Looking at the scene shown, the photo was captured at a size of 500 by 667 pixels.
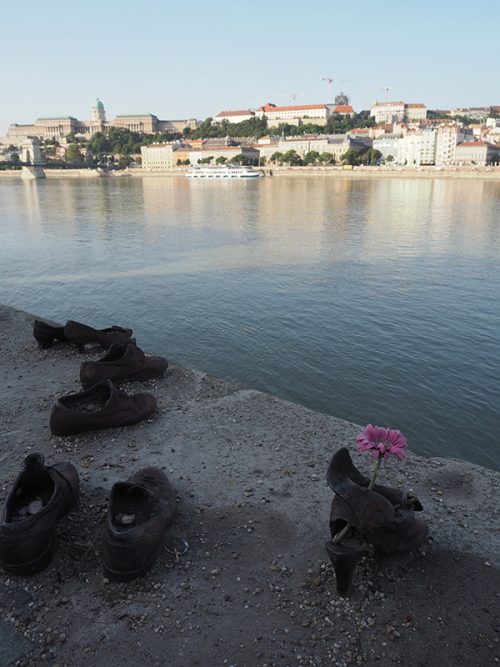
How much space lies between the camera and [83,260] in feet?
81.1

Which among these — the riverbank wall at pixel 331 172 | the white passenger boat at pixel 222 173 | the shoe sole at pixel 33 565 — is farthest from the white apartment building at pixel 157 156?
the shoe sole at pixel 33 565

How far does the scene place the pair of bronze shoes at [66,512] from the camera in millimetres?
4152

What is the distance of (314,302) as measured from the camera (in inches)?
677

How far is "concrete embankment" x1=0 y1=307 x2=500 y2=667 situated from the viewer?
3.69 meters

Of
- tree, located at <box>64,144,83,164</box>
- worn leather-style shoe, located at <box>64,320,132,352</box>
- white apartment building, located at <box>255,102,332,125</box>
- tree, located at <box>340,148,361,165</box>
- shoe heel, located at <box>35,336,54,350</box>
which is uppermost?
white apartment building, located at <box>255,102,332,125</box>

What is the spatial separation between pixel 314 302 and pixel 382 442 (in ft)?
43.7

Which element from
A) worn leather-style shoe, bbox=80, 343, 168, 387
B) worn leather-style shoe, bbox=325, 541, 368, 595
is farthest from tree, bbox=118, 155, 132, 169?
worn leather-style shoe, bbox=325, 541, 368, 595

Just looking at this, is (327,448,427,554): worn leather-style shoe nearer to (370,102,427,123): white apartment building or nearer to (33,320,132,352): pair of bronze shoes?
(33,320,132,352): pair of bronze shoes

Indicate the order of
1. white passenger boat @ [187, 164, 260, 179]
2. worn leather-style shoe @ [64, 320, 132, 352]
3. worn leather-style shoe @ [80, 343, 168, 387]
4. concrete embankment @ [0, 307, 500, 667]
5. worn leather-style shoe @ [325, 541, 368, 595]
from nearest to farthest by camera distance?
concrete embankment @ [0, 307, 500, 667], worn leather-style shoe @ [325, 541, 368, 595], worn leather-style shoe @ [80, 343, 168, 387], worn leather-style shoe @ [64, 320, 132, 352], white passenger boat @ [187, 164, 260, 179]

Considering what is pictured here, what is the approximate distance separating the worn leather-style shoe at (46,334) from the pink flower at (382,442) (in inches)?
265

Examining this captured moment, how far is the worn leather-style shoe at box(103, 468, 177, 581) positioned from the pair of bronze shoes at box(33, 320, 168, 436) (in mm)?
1512

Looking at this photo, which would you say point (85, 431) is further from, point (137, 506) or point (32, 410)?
point (137, 506)

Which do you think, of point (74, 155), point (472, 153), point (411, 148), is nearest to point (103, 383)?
point (472, 153)

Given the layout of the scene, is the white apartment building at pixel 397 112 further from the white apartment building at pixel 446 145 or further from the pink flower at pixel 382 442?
the pink flower at pixel 382 442
